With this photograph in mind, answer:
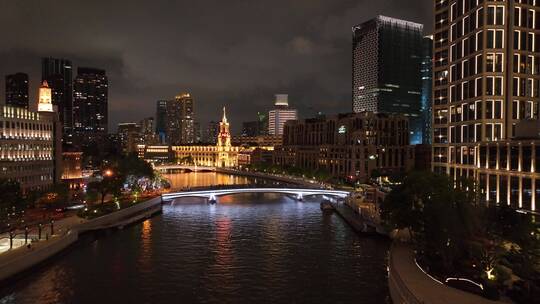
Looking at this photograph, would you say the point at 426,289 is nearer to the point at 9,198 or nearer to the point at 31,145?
the point at 9,198

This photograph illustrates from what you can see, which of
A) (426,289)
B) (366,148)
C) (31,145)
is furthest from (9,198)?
(366,148)

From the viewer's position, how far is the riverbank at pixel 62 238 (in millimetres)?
44438

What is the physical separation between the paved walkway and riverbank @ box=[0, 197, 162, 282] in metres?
35.2

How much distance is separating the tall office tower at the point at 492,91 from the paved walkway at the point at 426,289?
24435 mm

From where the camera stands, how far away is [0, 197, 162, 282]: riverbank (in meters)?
44.4

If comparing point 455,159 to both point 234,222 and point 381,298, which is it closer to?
point 234,222

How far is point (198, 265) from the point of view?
50.0 metres

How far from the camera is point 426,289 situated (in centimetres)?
3469

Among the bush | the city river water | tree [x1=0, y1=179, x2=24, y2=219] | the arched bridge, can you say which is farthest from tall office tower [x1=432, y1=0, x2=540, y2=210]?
tree [x1=0, y1=179, x2=24, y2=219]

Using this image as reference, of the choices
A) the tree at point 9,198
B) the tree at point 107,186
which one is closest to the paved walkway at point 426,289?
the tree at point 9,198

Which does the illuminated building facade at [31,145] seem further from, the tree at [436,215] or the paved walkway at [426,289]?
the paved walkway at [426,289]

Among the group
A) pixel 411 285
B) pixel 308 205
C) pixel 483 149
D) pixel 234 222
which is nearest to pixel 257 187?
pixel 308 205

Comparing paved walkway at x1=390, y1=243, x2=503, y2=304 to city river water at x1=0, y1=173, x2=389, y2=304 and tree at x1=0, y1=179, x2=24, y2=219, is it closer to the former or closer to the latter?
city river water at x1=0, y1=173, x2=389, y2=304

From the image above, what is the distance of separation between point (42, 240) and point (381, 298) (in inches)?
1488
